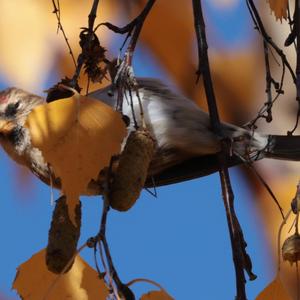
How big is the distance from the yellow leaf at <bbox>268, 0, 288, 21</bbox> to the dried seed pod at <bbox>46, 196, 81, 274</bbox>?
1.88 feet

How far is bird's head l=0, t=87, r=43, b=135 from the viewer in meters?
2.52

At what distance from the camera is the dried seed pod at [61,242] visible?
1.32 m

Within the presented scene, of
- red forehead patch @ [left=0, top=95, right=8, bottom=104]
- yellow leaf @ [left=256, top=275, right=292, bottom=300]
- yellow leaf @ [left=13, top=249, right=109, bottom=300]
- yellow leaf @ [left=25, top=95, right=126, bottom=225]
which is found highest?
yellow leaf @ [left=25, top=95, right=126, bottom=225]

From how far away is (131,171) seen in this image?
4.68 feet

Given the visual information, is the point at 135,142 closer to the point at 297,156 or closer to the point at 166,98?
the point at 297,156

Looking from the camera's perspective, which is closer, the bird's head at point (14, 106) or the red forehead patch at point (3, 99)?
the bird's head at point (14, 106)

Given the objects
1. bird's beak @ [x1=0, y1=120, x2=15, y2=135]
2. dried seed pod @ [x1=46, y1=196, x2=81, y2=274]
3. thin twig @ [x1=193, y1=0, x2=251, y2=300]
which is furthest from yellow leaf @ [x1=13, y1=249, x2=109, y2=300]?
bird's beak @ [x1=0, y1=120, x2=15, y2=135]

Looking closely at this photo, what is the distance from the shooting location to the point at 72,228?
1341 millimetres

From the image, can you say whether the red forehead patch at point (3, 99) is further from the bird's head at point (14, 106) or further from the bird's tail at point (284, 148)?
the bird's tail at point (284, 148)

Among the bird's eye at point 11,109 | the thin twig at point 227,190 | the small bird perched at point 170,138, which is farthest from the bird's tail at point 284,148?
the bird's eye at point 11,109

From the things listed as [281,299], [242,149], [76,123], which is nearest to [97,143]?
[76,123]

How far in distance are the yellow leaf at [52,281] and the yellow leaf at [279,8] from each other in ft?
1.93

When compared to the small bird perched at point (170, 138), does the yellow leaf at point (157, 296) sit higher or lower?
higher

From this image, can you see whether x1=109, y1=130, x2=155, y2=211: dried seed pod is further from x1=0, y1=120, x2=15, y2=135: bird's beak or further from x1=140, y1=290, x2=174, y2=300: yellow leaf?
x1=0, y1=120, x2=15, y2=135: bird's beak
